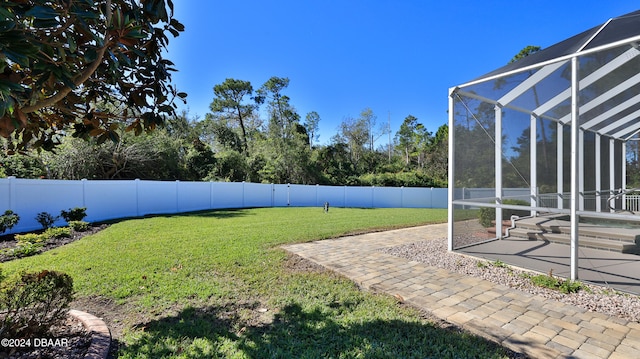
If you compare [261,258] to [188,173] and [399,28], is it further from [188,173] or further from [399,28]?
[188,173]

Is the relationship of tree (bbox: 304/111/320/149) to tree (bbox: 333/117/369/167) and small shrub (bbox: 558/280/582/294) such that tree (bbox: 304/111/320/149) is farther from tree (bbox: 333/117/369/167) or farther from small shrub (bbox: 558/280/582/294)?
small shrub (bbox: 558/280/582/294)

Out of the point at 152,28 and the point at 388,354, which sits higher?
the point at 152,28

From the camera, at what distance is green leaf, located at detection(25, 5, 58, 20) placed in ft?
4.75

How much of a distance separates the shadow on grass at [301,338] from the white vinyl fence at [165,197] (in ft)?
28.5

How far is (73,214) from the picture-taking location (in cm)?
895

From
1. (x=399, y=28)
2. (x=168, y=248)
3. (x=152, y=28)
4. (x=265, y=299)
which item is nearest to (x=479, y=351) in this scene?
(x=265, y=299)

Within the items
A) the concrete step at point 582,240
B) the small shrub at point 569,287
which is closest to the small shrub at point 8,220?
the small shrub at point 569,287

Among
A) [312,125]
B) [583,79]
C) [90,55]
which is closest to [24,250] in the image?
[90,55]

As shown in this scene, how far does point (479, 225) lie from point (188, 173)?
17.2 meters

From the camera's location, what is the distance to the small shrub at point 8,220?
7172 millimetres

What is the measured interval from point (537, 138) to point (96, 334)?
8.61 meters

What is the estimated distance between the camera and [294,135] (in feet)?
82.1

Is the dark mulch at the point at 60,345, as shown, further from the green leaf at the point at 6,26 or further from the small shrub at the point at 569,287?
the small shrub at the point at 569,287

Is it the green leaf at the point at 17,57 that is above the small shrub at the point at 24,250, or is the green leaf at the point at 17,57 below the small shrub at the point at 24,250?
above
